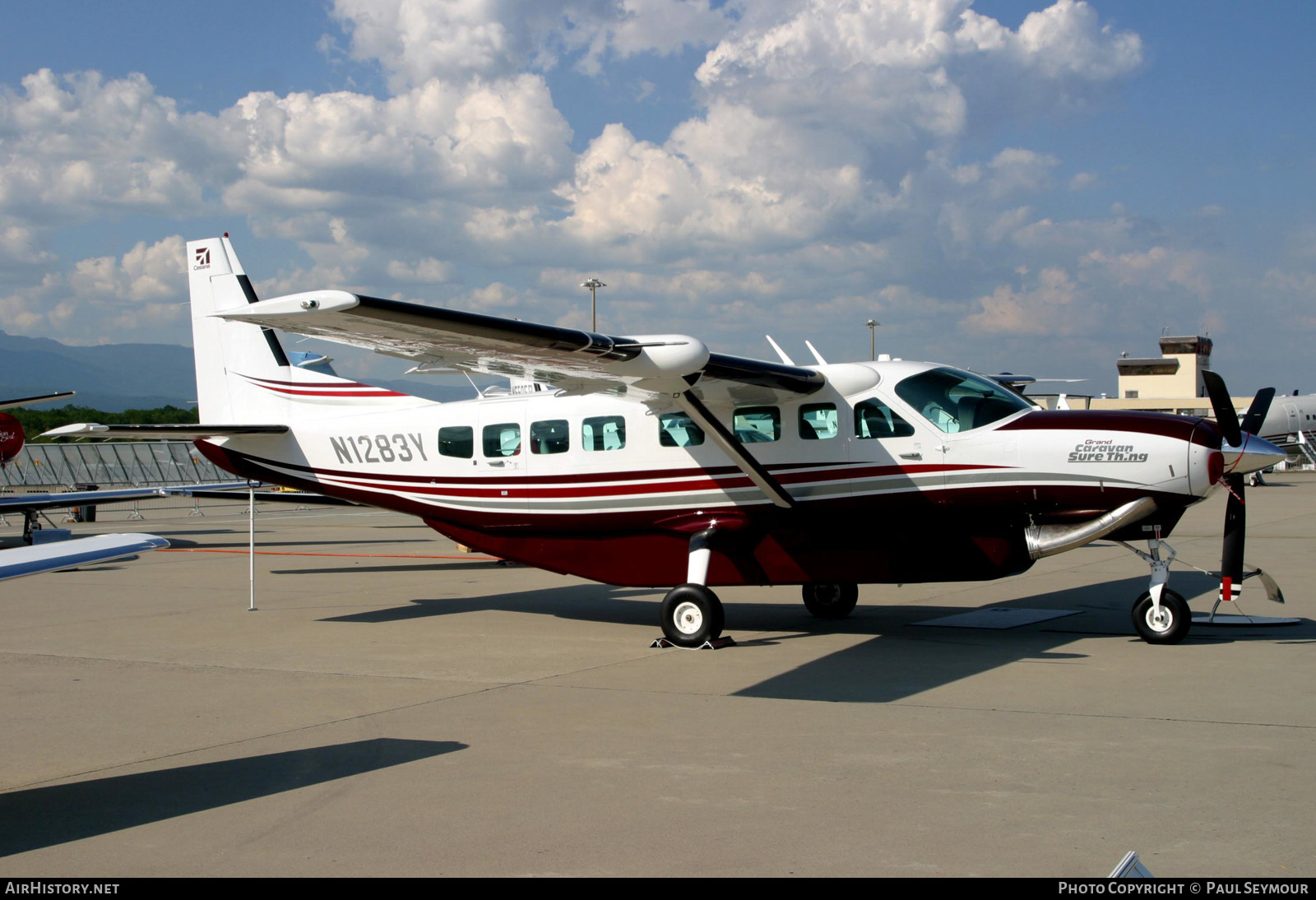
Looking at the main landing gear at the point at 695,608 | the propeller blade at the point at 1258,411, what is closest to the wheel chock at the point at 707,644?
the main landing gear at the point at 695,608

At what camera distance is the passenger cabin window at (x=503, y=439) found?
489 inches

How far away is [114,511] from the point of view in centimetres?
4103

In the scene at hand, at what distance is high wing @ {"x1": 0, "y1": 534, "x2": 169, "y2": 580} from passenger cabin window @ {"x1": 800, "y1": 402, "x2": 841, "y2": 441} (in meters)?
6.85

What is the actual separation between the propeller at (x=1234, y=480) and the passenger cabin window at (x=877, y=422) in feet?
9.24

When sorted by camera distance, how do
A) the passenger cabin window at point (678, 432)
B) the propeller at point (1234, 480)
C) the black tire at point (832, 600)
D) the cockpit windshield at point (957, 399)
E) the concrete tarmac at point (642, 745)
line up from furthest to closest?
the black tire at point (832, 600) < the passenger cabin window at point (678, 432) < the cockpit windshield at point (957, 399) < the propeller at point (1234, 480) < the concrete tarmac at point (642, 745)

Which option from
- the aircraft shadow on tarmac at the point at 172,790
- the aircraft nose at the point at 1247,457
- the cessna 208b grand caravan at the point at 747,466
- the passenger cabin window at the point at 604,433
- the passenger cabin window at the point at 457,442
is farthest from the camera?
the passenger cabin window at the point at 457,442

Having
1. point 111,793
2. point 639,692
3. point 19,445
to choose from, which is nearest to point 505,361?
point 639,692

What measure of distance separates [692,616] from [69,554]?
6385 mm

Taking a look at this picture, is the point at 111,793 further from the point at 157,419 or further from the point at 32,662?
the point at 157,419

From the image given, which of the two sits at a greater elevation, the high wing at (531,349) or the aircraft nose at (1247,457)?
the high wing at (531,349)

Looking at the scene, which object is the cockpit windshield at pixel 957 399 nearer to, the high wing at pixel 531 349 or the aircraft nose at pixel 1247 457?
the high wing at pixel 531 349

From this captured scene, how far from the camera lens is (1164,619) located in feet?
32.6

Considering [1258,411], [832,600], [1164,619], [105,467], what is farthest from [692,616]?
[105,467]

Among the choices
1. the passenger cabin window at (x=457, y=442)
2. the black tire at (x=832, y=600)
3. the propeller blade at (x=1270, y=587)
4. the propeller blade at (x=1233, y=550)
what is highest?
the passenger cabin window at (x=457, y=442)
